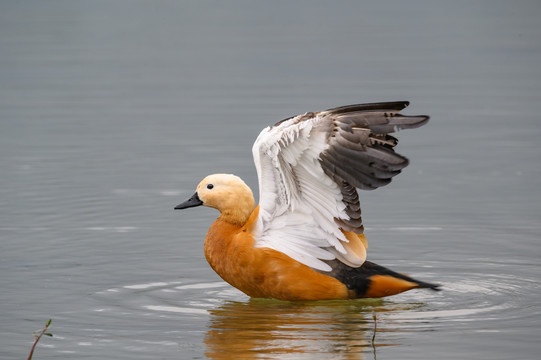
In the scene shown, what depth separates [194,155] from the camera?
12930mm

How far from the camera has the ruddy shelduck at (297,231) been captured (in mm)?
7512

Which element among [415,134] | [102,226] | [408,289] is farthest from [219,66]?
[408,289]

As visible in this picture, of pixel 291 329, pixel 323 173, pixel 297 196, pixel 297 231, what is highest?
pixel 323 173

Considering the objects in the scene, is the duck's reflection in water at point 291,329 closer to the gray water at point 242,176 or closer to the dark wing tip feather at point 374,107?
the gray water at point 242,176

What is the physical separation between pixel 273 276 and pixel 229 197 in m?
0.70

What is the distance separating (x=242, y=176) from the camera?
464 inches

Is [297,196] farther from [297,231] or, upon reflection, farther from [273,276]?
[273,276]

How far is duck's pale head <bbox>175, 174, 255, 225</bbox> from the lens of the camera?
8.31 m

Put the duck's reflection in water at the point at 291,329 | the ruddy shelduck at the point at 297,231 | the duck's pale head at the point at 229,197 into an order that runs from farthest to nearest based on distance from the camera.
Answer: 1. the duck's pale head at the point at 229,197
2. the ruddy shelduck at the point at 297,231
3. the duck's reflection in water at the point at 291,329

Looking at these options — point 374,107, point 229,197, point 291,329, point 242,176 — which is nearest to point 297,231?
point 229,197

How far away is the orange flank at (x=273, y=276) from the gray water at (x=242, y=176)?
0.36 ft

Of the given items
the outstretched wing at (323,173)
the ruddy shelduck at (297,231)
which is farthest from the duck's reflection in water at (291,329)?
the outstretched wing at (323,173)

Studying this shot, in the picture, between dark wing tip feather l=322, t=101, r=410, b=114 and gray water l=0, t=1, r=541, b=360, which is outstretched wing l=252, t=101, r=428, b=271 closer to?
dark wing tip feather l=322, t=101, r=410, b=114

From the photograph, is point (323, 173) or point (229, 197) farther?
point (229, 197)
